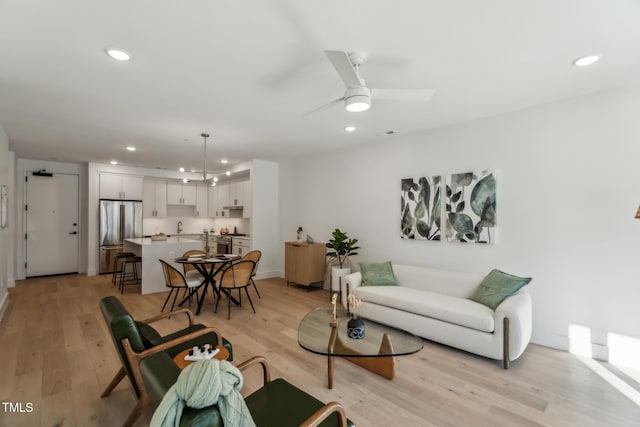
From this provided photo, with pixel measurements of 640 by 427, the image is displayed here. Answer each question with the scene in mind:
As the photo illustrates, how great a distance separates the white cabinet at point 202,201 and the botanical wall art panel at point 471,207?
266 inches

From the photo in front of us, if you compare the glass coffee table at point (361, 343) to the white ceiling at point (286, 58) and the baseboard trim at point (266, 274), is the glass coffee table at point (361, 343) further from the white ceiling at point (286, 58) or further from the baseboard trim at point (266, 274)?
the baseboard trim at point (266, 274)

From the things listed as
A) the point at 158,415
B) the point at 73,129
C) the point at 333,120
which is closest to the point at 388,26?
the point at 333,120

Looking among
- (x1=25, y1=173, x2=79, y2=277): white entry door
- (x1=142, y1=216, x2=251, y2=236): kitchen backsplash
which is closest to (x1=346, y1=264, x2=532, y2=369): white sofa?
(x1=142, y1=216, x2=251, y2=236): kitchen backsplash

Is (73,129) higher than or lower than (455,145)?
higher

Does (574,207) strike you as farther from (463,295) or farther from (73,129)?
(73,129)

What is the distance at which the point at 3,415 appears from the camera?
2.11 m

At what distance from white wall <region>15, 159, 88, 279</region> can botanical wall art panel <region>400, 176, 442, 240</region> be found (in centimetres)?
726

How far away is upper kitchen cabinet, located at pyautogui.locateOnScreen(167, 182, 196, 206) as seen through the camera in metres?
8.07

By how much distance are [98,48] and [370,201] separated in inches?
156

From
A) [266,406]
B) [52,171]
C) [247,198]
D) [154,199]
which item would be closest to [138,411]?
[266,406]

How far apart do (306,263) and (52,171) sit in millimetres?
6250

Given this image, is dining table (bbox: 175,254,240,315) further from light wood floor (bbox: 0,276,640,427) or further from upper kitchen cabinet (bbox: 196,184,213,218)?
upper kitchen cabinet (bbox: 196,184,213,218)

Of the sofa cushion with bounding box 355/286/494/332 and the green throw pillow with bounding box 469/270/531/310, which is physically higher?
the green throw pillow with bounding box 469/270/531/310

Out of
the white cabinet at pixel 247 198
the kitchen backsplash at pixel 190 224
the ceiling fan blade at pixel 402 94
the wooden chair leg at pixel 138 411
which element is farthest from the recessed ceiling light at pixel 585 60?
the kitchen backsplash at pixel 190 224
